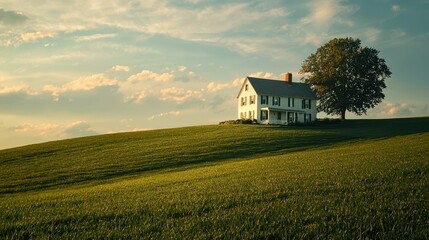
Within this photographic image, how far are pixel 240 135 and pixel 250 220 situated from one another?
164ft

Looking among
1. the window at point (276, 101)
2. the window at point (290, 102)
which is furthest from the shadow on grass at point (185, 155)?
the window at point (290, 102)

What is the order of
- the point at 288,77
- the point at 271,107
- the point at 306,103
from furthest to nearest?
the point at 288,77 → the point at 306,103 → the point at 271,107

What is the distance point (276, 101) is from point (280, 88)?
461cm

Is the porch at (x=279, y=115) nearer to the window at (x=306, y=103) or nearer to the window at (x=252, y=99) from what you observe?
the window at (x=306, y=103)

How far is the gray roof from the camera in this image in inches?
3610

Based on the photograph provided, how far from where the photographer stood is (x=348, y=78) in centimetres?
9481

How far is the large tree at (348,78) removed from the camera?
93.5m

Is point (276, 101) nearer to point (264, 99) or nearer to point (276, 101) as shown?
point (276, 101)


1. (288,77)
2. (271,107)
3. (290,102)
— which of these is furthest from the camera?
(288,77)

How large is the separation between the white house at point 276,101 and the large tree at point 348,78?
141 inches

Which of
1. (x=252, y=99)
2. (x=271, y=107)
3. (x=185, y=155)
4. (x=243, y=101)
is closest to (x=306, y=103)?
(x=271, y=107)

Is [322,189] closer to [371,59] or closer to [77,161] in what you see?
[77,161]

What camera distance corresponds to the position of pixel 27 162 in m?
45.8

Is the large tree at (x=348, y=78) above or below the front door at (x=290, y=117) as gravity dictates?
above
